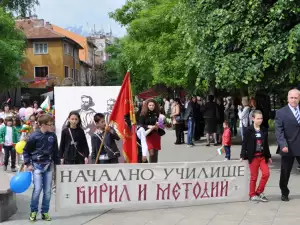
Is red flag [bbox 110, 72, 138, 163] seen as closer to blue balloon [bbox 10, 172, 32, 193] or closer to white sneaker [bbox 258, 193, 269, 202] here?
blue balloon [bbox 10, 172, 32, 193]

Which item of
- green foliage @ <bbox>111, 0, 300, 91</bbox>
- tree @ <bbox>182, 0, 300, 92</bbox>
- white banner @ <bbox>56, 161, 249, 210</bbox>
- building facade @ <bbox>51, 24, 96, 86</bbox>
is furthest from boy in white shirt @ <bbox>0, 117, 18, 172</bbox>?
building facade @ <bbox>51, 24, 96, 86</bbox>

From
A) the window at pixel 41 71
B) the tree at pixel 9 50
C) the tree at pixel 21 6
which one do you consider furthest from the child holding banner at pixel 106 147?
the window at pixel 41 71

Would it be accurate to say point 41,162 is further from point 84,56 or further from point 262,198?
point 84,56

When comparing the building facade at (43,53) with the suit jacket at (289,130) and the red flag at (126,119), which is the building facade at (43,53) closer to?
the red flag at (126,119)

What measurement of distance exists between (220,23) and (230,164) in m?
3.88

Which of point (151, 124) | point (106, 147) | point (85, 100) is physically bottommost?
point (106, 147)

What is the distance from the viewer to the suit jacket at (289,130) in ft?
26.4

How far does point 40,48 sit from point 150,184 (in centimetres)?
5751

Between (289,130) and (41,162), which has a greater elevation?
(289,130)

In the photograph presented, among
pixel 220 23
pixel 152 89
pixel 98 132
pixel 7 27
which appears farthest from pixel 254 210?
pixel 152 89

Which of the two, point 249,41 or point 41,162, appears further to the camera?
point 249,41

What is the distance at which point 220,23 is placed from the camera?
423 inches

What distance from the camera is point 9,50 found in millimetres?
35500

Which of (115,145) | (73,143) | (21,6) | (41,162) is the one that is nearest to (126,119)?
(115,145)
